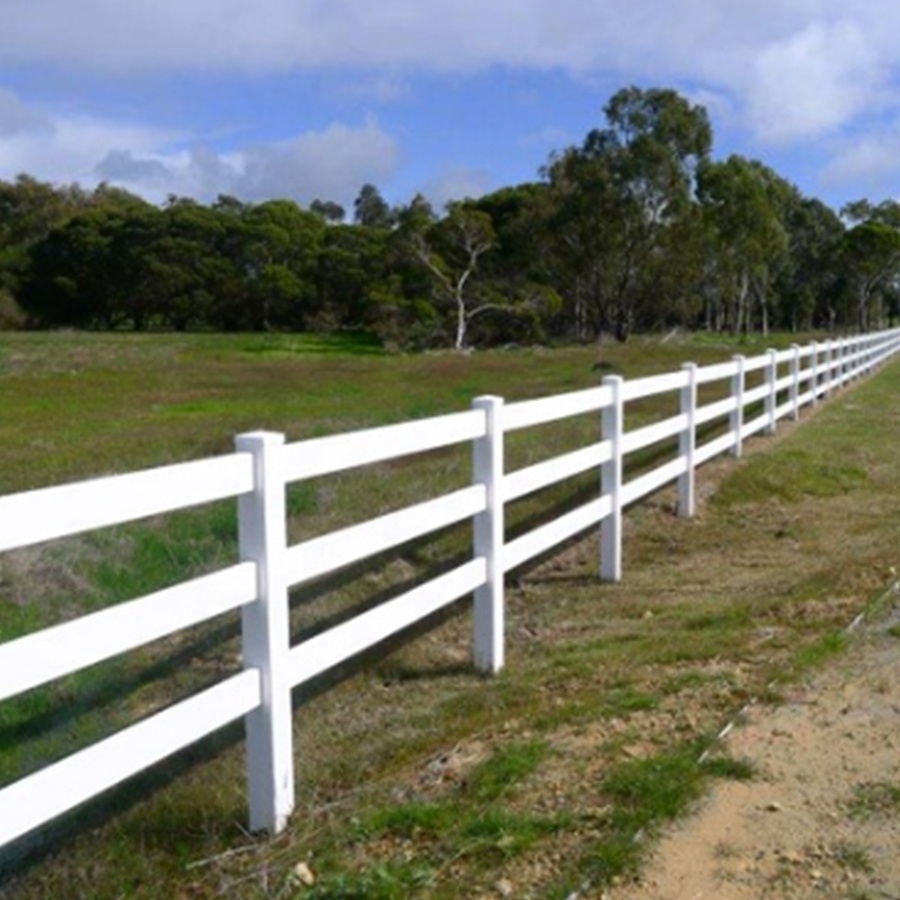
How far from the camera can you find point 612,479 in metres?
9.15

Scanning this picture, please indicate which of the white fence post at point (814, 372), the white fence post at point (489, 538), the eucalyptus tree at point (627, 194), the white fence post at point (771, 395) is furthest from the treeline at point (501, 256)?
the white fence post at point (489, 538)

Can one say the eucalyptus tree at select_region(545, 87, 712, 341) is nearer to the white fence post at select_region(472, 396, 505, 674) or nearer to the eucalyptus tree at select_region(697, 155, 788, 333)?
the eucalyptus tree at select_region(697, 155, 788, 333)

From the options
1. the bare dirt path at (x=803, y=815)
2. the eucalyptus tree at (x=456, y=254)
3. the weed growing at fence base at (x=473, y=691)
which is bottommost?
the weed growing at fence base at (x=473, y=691)

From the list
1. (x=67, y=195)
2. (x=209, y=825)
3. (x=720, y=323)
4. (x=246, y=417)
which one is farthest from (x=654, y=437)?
(x=67, y=195)

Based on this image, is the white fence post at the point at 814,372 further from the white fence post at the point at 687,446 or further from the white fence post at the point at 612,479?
the white fence post at the point at 612,479

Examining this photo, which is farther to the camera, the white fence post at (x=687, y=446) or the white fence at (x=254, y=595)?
the white fence post at (x=687, y=446)

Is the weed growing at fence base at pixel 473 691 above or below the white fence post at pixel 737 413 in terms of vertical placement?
below

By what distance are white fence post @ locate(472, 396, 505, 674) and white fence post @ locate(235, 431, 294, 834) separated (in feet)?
6.90

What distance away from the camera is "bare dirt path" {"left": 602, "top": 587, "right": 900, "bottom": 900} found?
3992mm

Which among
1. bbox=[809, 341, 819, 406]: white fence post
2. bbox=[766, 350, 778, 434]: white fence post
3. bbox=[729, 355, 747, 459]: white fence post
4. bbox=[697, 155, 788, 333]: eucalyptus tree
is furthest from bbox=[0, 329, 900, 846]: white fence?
bbox=[697, 155, 788, 333]: eucalyptus tree

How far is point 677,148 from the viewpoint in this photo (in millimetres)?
60531

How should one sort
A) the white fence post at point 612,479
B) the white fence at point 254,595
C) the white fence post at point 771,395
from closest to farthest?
the white fence at point 254,595 → the white fence post at point 612,479 → the white fence post at point 771,395

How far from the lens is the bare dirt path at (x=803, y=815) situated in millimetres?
3992

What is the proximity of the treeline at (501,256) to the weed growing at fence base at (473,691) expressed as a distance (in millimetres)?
46634
